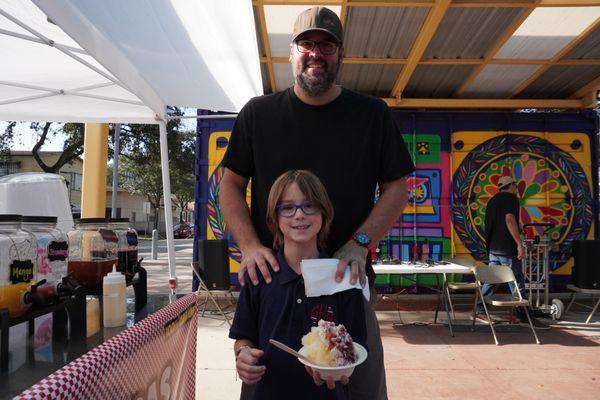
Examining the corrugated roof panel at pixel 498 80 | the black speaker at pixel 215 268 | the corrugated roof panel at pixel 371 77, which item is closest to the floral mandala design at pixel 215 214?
the black speaker at pixel 215 268

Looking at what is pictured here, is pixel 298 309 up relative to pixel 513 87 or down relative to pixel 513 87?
down

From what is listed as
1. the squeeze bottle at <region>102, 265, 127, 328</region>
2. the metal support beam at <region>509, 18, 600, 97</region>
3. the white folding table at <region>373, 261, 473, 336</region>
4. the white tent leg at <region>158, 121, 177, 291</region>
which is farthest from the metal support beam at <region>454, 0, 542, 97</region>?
the squeeze bottle at <region>102, 265, 127, 328</region>

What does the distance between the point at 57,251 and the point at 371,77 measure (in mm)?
7130

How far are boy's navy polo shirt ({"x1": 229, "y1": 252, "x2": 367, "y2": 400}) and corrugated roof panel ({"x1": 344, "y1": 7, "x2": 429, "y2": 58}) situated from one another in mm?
5300

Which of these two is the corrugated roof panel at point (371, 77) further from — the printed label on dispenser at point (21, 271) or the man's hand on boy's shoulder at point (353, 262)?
the printed label on dispenser at point (21, 271)

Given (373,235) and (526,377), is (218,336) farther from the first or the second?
(373,235)

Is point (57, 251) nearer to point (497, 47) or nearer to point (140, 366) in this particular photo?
point (140, 366)

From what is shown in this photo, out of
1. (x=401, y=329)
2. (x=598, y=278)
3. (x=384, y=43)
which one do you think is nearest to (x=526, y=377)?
(x=401, y=329)

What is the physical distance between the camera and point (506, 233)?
672 centimetres

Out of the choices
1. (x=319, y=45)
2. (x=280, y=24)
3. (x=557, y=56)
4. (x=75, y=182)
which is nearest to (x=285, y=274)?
(x=319, y=45)

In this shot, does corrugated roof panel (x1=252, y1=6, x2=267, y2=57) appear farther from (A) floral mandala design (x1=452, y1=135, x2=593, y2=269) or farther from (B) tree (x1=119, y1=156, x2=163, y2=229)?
(B) tree (x1=119, y1=156, x2=163, y2=229)

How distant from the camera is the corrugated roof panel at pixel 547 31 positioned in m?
6.05

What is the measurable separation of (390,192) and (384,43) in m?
5.58

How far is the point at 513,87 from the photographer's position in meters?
8.52
